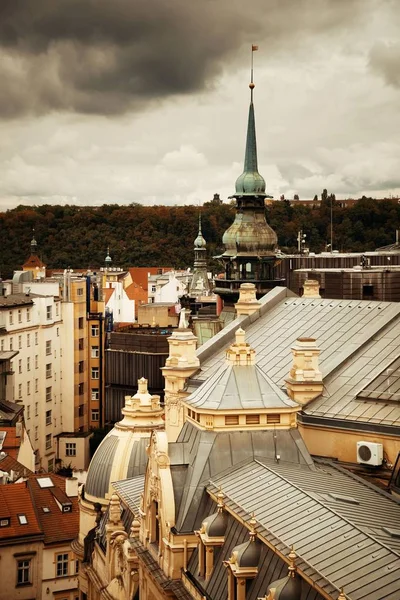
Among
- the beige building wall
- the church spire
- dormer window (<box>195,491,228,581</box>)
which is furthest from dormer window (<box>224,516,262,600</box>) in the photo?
the church spire

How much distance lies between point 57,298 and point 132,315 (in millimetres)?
46916

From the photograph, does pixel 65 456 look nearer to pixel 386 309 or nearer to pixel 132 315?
pixel 132 315

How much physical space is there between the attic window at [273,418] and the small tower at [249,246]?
47482 mm

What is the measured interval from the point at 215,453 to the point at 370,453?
22.4 feet

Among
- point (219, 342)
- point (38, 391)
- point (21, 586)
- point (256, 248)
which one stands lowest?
point (21, 586)

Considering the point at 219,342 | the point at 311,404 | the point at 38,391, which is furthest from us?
the point at 38,391

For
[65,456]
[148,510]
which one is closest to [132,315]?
[65,456]

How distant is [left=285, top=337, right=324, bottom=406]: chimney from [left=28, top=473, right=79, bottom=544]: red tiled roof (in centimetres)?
2629

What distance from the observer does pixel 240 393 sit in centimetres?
4484

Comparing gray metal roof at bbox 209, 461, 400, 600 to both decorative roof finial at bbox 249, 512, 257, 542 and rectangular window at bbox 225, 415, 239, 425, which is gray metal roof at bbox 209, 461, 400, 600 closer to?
decorative roof finial at bbox 249, 512, 257, 542

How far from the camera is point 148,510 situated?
43875 mm

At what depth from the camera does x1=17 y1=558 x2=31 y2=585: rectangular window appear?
228 feet

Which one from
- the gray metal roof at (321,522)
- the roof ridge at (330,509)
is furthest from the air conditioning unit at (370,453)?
the roof ridge at (330,509)

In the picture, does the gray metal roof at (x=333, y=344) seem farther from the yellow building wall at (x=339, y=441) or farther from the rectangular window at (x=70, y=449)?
the rectangular window at (x=70, y=449)
